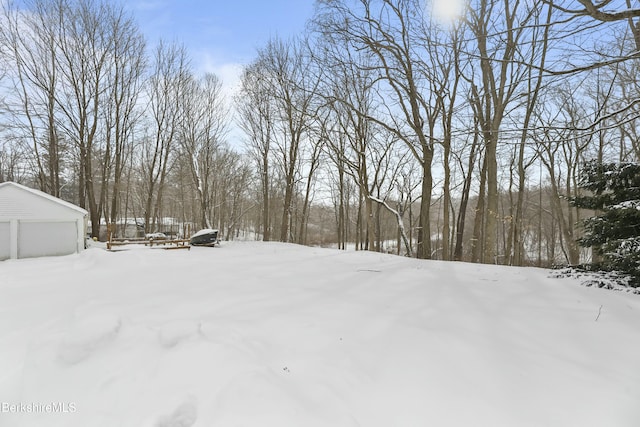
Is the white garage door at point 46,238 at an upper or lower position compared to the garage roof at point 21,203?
lower

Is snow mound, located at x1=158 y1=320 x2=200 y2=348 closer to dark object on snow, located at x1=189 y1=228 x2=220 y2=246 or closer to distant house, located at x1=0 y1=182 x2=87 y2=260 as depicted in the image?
distant house, located at x1=0 y1=182 x2=87 y2=260

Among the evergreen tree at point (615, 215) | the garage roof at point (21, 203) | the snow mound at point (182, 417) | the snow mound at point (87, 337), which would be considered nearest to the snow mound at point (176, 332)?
the snow mound at point (87, 337)

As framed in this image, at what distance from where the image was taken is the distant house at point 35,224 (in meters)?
9.86

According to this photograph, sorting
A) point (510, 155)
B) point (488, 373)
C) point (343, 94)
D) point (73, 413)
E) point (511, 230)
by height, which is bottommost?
point (73, 413)

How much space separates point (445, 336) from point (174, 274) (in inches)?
212

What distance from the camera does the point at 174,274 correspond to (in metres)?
6.09

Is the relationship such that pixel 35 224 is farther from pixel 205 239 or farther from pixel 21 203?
pixel 205 239

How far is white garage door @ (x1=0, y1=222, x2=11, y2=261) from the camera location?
9.72 m

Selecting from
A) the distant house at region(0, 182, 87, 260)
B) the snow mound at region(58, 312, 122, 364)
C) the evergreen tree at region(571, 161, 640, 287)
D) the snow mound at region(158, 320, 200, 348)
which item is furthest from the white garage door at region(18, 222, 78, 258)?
the evergreen tree at region(571, 161, 640, 287)

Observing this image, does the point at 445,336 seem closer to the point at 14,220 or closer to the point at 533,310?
the point at 533,310

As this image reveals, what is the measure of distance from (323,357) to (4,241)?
42.5 ft

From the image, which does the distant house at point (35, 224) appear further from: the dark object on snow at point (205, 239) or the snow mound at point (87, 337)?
the snow mound at point (87, 337)

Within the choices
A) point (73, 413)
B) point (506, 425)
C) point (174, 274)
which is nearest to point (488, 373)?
point (506, 425)

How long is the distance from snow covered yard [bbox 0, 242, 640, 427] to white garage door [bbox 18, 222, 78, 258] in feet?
26.4
